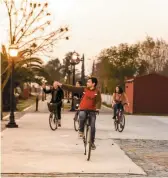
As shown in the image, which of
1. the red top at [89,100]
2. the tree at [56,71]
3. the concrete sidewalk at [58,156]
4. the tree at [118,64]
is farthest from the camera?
the tree at [56,71]

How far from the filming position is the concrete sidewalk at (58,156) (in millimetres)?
8367

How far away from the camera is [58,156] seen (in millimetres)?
9891

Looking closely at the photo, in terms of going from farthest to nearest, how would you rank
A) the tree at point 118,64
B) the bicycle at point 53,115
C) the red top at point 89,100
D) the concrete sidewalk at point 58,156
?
the tree at point 118,64 < the bicycle at point 53,115 < the red top at point 89,100 < the concrete sidewalk at point 58,156

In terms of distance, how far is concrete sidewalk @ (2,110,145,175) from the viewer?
8367mm

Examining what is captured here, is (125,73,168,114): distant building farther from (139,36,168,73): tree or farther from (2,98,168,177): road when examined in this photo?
(139,36,168,73): tree

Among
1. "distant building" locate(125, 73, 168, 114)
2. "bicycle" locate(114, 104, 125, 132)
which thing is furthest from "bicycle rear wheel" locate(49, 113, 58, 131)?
"distant building" locate(125, 73, 168, 114)

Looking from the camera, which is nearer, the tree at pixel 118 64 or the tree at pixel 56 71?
the tree at pixel 118 64

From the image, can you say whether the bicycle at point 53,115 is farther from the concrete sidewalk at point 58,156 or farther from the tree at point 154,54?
the tree at point 154,54

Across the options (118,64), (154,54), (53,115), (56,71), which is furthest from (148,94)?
(56,71)

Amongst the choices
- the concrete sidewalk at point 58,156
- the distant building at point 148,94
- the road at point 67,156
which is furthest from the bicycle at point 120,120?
the distant building at point 148,94

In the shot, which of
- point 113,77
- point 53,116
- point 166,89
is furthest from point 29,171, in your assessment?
point 113,77

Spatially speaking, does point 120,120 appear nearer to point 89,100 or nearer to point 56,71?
point 89,100

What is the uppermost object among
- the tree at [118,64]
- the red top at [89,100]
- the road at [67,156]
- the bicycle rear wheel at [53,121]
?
the tree at [118,64]

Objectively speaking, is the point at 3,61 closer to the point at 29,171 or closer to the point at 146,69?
the point at 29,171
